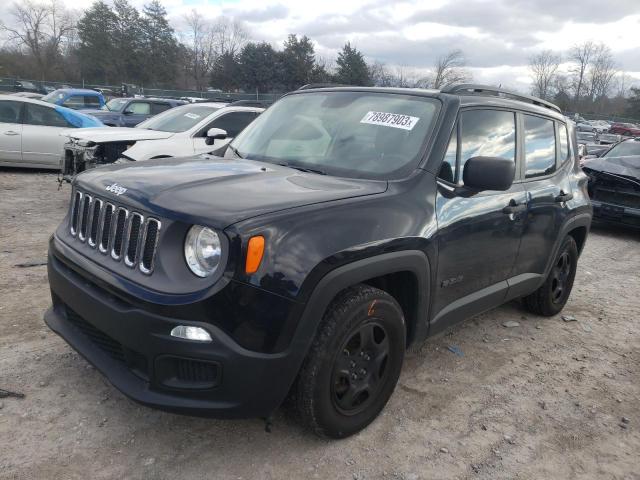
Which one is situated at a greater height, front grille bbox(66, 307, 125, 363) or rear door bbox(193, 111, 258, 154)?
rear door bbox(193, 111, 258, 154)

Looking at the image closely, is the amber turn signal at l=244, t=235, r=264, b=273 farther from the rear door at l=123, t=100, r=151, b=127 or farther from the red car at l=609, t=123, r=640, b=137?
the red car at l=609, t=123, r=640, b=137

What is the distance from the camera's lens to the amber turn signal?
227cm

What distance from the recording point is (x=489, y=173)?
3096 millimetres

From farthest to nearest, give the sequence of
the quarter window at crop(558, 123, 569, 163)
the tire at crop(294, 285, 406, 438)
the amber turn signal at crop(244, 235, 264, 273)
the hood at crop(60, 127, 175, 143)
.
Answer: the hood at crop(60, 127, 175, 143) → the quarter window at crop(558, 123, 569, 163) → the tire at crop(294, 285, 406, 438) → the amber turn signal at crop(244, 235, 264, 273)

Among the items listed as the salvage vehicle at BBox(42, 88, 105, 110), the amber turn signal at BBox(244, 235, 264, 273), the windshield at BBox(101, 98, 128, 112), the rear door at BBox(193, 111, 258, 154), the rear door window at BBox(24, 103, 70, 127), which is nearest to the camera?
the amber turn signal at BBox(244, 235, 264, 273)

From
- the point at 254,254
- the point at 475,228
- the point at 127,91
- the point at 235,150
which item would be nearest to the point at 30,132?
the point at 235,150

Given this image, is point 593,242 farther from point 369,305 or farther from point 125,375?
point 125,375

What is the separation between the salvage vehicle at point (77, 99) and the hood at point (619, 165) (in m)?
15.4

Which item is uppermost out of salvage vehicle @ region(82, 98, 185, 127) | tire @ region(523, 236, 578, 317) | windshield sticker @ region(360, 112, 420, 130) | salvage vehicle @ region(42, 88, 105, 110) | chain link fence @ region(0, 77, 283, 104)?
chain link fence @ region(0, 77, 283, 104)

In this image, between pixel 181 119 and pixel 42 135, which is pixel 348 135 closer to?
pixel 181 119

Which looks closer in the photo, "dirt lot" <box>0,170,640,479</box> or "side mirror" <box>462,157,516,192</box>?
"dirt lot" <box>0,170,640,479</box>

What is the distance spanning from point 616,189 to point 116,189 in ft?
27.7

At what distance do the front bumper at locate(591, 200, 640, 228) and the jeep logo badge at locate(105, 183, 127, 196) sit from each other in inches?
318

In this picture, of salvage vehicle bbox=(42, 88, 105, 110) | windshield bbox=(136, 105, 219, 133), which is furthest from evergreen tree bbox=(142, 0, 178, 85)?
windshield bbox=(136, 105, 219, 133)
